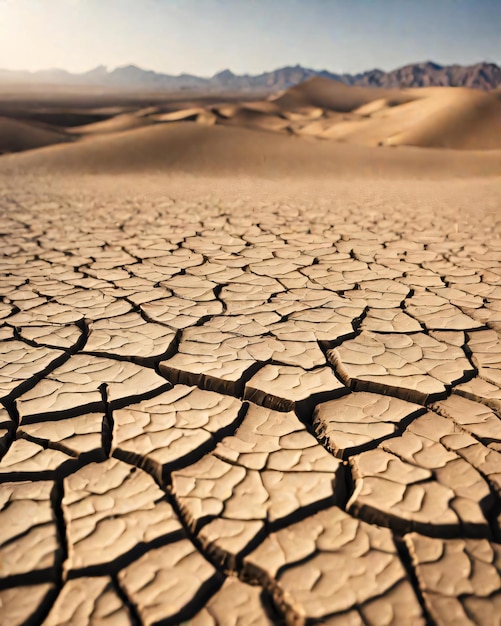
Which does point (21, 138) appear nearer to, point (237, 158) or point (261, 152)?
point (237, 158)

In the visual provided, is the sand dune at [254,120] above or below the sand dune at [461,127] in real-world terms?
below

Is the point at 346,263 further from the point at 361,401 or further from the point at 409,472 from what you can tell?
the point at 409,472

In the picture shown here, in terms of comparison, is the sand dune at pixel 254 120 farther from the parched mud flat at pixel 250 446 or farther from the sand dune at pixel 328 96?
the parched mud flat at pixel 250 446

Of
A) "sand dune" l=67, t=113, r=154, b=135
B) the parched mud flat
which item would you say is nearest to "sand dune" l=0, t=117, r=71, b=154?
"sand dune" l=67, t=113, r=154, b=135

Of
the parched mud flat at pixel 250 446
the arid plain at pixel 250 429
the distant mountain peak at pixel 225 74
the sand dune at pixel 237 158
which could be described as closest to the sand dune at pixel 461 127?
the sand dune at pixel 237 158

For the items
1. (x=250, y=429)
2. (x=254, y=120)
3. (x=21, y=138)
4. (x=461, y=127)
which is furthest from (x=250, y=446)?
(x=254, y=120)

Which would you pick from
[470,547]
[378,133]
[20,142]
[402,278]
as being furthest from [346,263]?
[378,133]

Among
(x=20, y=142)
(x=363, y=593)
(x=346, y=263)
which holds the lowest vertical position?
(x=20, y=142)
